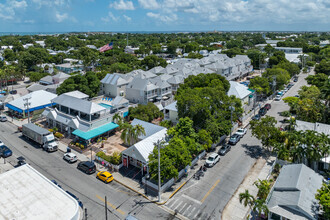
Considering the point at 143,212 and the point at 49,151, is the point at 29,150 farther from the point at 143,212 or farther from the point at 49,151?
the point at 143,212

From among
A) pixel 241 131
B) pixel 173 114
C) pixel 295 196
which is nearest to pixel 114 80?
pixel 173 114

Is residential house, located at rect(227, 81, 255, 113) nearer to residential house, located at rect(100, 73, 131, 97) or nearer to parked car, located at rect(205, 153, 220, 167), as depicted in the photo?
parked car, located at rect(205, 153, 220, 167)

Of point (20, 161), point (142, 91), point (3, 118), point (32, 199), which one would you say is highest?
point (142, 91)

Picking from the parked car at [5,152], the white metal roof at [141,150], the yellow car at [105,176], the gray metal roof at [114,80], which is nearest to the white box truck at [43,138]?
the parked car at [5,152]

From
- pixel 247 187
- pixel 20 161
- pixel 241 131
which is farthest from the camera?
pixel 241 131

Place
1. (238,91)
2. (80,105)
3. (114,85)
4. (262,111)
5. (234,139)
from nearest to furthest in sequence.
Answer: (234,139), (80,105), (262,111), (238,91), (114,85)

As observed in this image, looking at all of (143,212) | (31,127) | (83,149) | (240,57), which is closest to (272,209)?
(143,212)

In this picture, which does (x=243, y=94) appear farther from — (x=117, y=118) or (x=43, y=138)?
(x=43, y=138)
